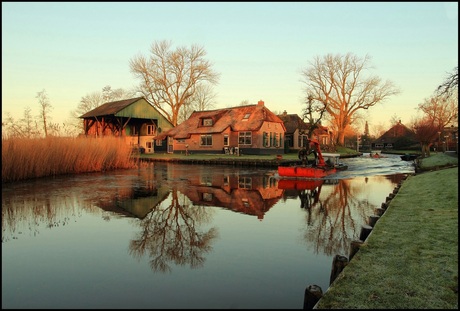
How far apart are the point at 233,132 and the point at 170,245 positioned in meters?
33.7

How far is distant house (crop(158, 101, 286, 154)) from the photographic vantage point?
38.9 metres

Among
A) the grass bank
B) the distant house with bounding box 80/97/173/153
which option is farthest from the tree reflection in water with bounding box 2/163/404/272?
the distant house with bounding box 80/97/173/153

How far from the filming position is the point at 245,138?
129ft

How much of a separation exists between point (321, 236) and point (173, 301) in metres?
4.45

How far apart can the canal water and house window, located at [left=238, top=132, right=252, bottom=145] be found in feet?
80.9

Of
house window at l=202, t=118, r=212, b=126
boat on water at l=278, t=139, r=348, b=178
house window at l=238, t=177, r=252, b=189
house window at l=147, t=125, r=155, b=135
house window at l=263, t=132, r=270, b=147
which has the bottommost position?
house window at l=238, t=177, r=252, b=189

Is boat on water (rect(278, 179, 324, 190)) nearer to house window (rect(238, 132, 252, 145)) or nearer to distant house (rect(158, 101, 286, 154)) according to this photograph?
distant house (rect(158, 101, 286, 154))

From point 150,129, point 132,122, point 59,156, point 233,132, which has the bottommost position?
point 59,156

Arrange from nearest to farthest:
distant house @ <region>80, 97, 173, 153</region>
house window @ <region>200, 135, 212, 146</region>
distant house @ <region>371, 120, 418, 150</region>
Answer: house window @ <region>200, 135, 212, 146</region>
distant house @ <region>80, 97, 173, 153</region>
distant house @ <region>371, 120, 418, 150</region>

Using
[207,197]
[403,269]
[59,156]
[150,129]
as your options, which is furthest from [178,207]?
[150,129]

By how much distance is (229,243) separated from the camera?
750 cm

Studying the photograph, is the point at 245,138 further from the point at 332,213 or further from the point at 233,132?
the point at 332,213

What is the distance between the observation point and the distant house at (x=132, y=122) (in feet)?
143

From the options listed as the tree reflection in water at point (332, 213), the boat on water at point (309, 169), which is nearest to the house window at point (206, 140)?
the boat on water at point (309, 169)
